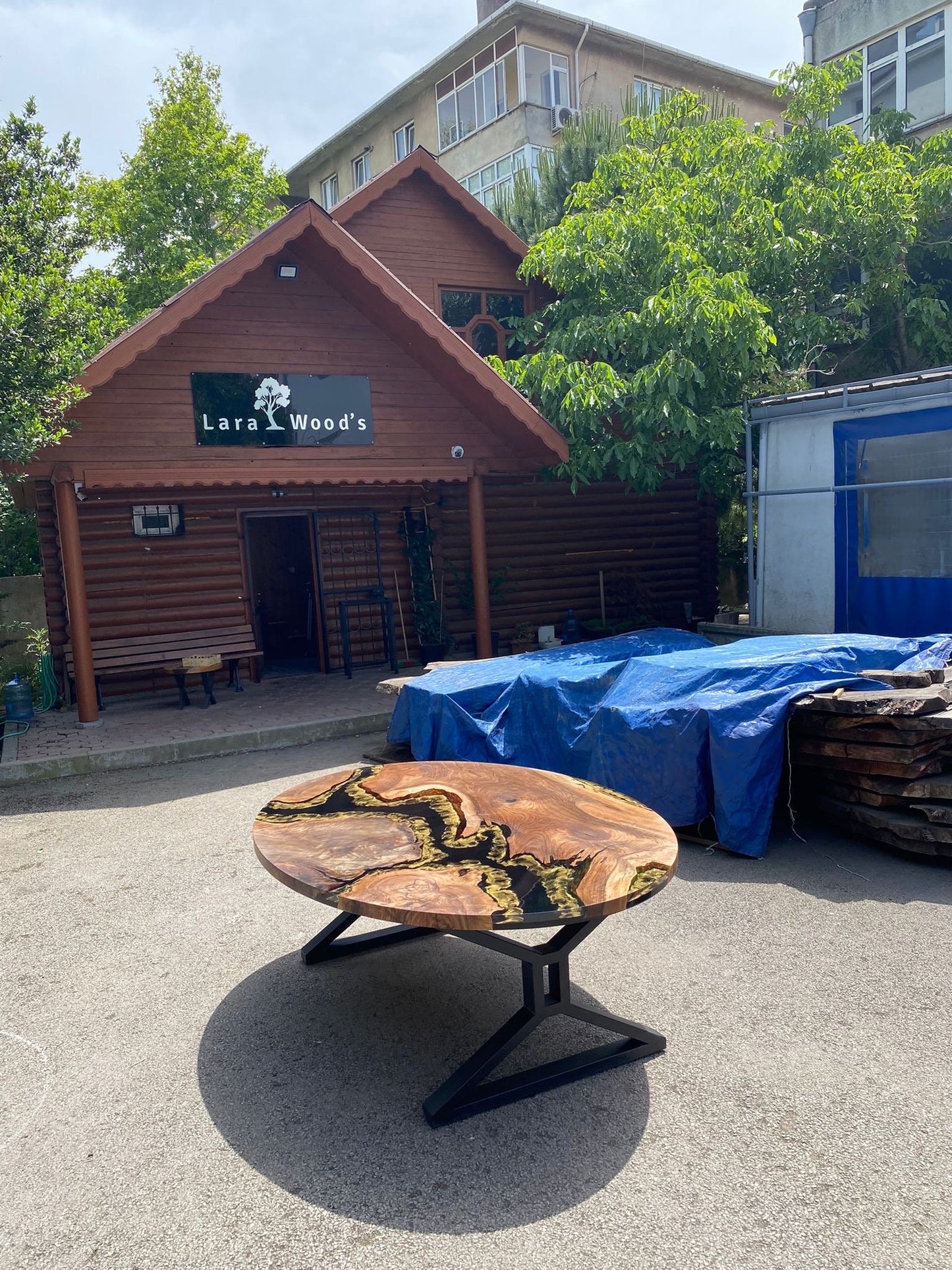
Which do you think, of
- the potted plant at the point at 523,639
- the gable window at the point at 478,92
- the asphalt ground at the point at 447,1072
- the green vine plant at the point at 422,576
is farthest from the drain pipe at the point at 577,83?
the asphalt ground at the point at 447,1072

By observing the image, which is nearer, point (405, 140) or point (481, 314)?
point (481, 314)

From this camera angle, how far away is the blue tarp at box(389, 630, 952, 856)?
5605mm

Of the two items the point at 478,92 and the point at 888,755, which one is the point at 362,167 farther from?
the point at 888,755

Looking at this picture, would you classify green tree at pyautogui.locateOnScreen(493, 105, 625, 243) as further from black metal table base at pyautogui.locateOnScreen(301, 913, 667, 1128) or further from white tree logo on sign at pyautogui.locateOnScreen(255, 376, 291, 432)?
black metal table base at pyautogui.locateOnScreen(301, 913, 667, 1128)

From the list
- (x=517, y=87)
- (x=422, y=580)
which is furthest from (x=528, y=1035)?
(x=517, y=87)

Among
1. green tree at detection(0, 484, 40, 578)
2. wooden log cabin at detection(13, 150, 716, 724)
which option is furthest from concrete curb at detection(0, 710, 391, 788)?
green tree at detection(0, 484, 40, 578)

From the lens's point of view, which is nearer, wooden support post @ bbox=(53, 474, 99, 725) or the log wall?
wooden support post @ bbox=(53, 474, 99, 725)

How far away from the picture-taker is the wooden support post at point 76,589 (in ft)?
29.8

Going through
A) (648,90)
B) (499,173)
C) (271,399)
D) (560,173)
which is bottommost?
(271,399)

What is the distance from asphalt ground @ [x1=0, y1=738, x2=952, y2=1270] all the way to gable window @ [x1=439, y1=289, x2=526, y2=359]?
35.7 ft

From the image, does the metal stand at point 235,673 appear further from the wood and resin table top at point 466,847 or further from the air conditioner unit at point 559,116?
the air conditioner unit at point 559,116

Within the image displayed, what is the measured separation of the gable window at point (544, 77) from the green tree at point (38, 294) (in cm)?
1869

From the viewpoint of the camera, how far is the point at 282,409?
1004 centimetres

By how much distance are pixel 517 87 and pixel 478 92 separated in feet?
6.02
